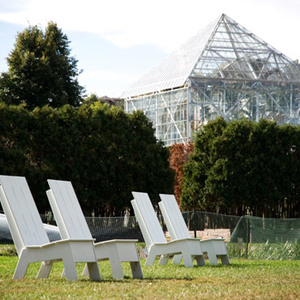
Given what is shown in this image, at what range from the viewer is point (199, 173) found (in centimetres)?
3241

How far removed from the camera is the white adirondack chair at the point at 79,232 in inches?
364

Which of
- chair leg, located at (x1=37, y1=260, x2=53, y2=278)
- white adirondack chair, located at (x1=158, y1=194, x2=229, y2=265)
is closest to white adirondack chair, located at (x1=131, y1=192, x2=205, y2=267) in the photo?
white adirondack chair, located at (x1=158, y1=194, x2=229, y2=265)

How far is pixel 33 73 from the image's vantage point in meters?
39.5

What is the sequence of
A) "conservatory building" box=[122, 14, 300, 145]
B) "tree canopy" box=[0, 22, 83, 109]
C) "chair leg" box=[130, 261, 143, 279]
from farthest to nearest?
"conservatory building" box=[122, 14, 300, 145] → "tree canopy" box=[0, 22, 83, 109] → "chair leg" box=[130, 261, 143, 279]

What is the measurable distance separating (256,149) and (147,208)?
1993 centimetres

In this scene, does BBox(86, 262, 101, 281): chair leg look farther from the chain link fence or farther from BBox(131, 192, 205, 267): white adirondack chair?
the chain link fence

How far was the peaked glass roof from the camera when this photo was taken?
41.9 meters

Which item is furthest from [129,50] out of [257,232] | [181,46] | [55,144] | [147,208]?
[147,208]

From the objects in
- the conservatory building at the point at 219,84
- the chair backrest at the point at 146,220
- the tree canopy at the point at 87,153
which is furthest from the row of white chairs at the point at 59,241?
the conservatory building at the point at 219,84

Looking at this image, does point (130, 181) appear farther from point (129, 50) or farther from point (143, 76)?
point (143, 76)

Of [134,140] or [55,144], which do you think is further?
[134,140]

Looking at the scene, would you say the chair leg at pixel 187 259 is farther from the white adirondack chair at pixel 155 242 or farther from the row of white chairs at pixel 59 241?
the row of white chairs at pixel 59 241

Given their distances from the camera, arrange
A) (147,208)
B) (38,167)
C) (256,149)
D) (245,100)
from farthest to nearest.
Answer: (245,100)
(256,149)
(38,167)
(147,208)

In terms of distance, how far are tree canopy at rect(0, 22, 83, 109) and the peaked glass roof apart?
6.57 metres
